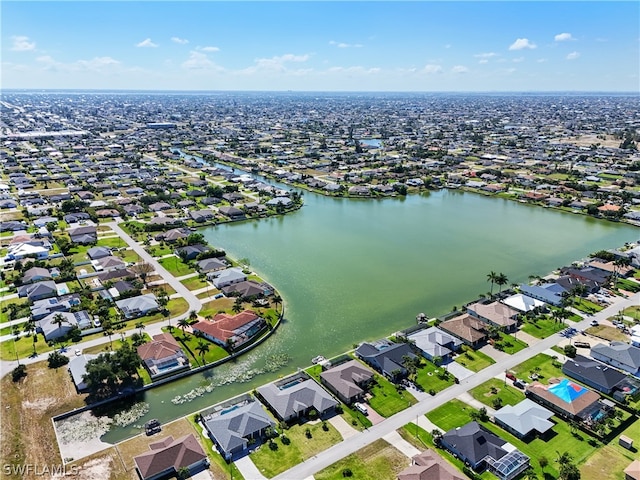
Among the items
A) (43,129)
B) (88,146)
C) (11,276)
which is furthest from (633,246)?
(43,129)

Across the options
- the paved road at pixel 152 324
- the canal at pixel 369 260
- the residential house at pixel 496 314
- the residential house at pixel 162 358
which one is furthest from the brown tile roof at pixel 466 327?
the paved road at pixel 152 324

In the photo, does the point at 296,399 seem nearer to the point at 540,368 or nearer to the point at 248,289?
the point at 248,289

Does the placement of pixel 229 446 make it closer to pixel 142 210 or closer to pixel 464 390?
pixel 464 390

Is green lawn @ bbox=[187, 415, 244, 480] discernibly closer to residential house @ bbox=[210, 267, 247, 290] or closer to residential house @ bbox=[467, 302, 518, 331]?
residential house @ bbox=[210, 267, 247, 290]

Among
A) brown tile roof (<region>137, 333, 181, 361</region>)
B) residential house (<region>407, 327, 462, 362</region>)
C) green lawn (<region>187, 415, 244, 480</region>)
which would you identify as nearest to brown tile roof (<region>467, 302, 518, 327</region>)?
residential house (<region>407, 327, 462, 362</region>)

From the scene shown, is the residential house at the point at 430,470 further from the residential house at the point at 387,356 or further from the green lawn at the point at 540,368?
the green lawn at the point at 540,368
